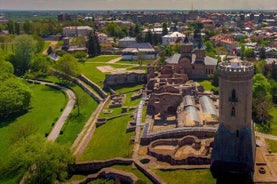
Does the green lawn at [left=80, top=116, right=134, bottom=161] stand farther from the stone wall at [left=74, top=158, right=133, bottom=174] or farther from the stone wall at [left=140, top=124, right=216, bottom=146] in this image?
the stone wall at [left=74, top=158, right=133, bottom=174]

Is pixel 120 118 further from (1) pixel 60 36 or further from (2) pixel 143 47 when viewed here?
(1) pixel 60 36

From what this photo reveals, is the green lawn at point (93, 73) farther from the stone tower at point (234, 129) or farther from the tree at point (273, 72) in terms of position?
the stone tower at point (234, 129)

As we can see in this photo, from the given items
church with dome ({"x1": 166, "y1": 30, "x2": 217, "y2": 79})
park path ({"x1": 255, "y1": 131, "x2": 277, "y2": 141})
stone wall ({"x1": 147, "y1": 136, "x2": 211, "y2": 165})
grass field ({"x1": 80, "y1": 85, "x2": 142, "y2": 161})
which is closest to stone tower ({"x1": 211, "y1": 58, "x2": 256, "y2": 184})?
stone wall ({"x1": 147, "y1": 136, "x2": 211, "y2": 165})

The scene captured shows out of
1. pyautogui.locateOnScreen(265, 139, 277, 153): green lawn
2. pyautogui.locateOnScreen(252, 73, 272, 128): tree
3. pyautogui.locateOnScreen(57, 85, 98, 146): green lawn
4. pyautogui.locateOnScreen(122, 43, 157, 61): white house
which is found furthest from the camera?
pyautogui.locateOnScreen(122, 43, 157, 61): white house

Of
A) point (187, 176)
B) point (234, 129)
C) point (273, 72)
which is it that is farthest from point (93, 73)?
point (234, 129)

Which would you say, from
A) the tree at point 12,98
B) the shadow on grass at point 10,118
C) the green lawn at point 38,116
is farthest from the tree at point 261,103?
the shadow on grass at point 10,118

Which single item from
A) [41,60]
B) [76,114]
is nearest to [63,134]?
[76,114]
